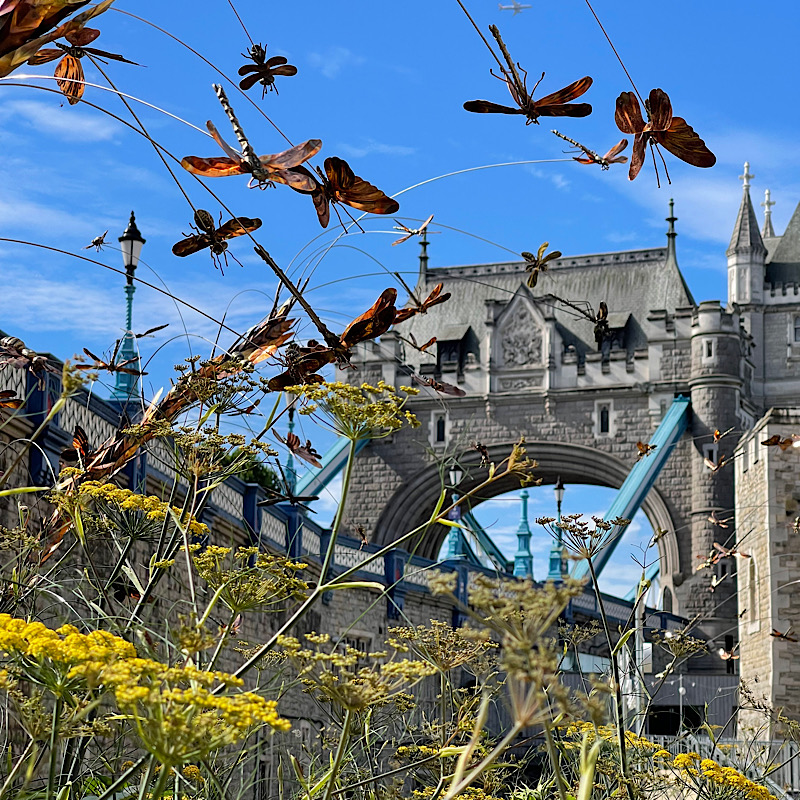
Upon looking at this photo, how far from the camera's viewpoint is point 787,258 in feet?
103

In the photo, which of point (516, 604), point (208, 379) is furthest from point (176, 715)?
point (208, 379)

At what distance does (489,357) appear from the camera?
30.1 m

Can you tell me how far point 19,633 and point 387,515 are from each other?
2760cm

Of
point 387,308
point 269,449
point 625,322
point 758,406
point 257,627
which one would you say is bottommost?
point 257,627

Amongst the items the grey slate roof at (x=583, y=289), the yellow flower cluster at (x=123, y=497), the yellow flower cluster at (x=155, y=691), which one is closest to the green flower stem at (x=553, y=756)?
the yellow flower cluster at (x=155, y=691)

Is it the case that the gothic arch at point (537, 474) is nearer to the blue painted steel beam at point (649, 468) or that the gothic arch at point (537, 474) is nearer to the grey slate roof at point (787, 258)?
the blue painted steel beam at point (649, 468)

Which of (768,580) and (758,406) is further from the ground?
(758,406)

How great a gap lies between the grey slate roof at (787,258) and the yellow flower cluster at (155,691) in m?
31.0

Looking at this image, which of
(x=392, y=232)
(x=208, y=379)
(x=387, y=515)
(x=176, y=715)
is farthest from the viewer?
(x=387, y=515)

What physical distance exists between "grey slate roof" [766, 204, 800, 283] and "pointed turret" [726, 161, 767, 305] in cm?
41

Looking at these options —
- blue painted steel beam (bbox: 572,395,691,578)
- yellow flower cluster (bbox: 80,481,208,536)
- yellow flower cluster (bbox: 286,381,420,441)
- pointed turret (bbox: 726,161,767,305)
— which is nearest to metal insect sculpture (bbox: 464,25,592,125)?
yellow flower cluster (bbox: 286,381,420,441)

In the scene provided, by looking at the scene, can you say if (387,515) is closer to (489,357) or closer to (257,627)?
(489,357)

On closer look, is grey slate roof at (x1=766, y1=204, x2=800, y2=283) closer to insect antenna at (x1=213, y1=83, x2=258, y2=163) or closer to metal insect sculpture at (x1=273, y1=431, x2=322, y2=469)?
metal insect sculpture at (x1=273, y1=431, x2=322, y2=469)

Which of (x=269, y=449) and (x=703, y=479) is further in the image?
(x=703, y=479)
